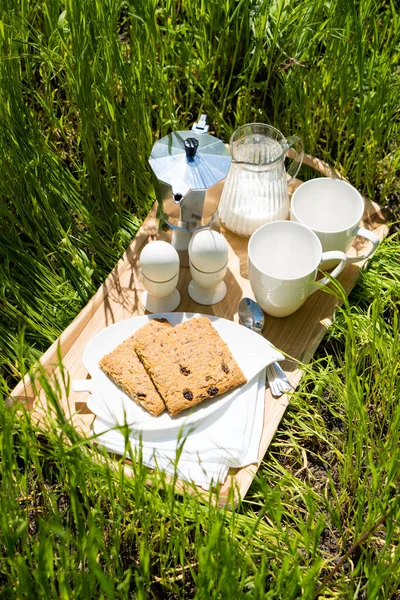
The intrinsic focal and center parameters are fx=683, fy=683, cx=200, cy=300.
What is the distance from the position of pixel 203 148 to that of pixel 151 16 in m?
0.34

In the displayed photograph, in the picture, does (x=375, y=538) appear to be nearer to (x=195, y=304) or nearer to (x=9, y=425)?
(x=195, y=304)

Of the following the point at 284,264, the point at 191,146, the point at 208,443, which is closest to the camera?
the point at 208,443

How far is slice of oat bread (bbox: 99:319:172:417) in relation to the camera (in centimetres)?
133

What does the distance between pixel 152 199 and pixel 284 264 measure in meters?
0.46

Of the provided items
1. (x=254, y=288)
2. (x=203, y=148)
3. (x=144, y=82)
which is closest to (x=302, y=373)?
(x=254, y=288)

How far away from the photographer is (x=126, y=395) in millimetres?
1362

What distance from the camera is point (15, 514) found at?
3.75ft

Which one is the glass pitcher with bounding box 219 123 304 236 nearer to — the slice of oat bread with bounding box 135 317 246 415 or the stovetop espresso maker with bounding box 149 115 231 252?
the stovetop espresso maker with bounding box 149 115 231 252

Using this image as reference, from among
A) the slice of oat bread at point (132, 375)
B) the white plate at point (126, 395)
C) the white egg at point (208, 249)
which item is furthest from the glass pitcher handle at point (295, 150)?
the slice of oat bread at point (132, 375)

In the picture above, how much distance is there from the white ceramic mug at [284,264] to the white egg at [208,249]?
0.24 feet

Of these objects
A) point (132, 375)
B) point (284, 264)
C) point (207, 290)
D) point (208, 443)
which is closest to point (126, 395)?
point (132, 375)

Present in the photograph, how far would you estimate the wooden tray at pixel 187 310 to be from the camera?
4.63 feet

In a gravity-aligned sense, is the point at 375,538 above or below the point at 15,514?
below

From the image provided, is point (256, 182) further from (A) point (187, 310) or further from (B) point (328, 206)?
(A) point (187, 310)
